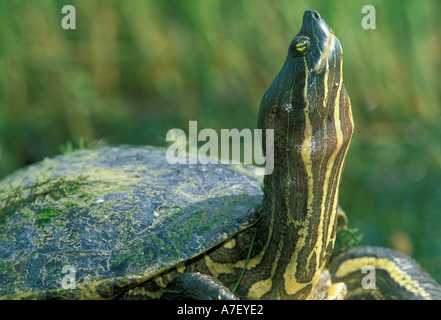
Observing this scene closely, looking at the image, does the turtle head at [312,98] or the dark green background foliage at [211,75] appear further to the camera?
the dark green background foliage at [211,75]

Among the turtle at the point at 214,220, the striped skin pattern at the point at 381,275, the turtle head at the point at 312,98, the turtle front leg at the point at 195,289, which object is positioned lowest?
the striped skin pattern at the point at 381,275

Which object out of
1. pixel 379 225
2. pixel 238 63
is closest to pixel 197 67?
pixel 238 63

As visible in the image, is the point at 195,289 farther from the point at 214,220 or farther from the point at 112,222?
the point at 112,222

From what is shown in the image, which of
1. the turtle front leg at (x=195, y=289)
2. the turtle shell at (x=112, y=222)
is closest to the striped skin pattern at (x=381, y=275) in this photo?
the turtle shell at (x=112, y=222)

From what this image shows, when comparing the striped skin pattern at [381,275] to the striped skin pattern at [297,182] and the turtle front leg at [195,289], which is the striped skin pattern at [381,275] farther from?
the turtle front leg at [195,289]

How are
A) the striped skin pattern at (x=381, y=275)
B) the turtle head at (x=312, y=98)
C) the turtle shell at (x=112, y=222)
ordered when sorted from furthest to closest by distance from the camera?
the striped skin pattern at (x=381, y=275)
the turtle shell at (x=112, y=222)
the turtle head at (x=312, y=98)

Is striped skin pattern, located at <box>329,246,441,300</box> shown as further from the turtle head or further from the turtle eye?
the turtle eye
